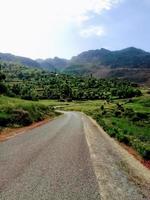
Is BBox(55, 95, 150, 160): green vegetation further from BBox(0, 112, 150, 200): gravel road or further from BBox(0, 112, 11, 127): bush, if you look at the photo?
BBox(0, 112, 11, 127): bush

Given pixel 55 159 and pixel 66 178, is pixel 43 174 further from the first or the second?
pixel 55 159

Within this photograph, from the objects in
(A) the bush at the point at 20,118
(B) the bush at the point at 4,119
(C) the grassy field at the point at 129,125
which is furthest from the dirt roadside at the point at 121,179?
(A) the bush at the point at 20,118

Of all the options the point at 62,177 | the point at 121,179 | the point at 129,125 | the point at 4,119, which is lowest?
the point at 129,125

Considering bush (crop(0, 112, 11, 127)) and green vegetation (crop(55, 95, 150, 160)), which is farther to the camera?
bush (crop(0, 112, 11, 127))

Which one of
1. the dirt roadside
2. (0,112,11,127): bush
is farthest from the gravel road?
(0,112,11,127): bush

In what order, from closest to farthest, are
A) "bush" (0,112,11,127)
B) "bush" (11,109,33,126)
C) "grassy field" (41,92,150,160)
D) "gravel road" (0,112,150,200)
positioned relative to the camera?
"gravel road" (0,112,150,200) → "grassy field" (41,92,150,160) → "bush" (0,112,11,127) → "bush" (11,109,33,126)

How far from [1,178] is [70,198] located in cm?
353

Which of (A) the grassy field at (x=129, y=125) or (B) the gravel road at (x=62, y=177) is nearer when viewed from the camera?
(B) the gravel road at (x=62, y=177)

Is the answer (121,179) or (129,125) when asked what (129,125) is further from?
(121,179)

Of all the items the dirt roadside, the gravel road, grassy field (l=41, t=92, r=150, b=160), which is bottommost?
grassy field (l=41, t=92, r=150, b=160)

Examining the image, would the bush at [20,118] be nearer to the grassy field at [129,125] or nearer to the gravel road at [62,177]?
the grassy field at [129,125]

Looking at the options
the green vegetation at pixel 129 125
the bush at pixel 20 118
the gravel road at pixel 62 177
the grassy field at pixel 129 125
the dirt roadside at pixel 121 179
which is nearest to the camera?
the gravel road at pixel 62 177

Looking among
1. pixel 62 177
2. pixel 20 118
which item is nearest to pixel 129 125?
pixel 20 118

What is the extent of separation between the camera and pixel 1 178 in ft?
48.2
